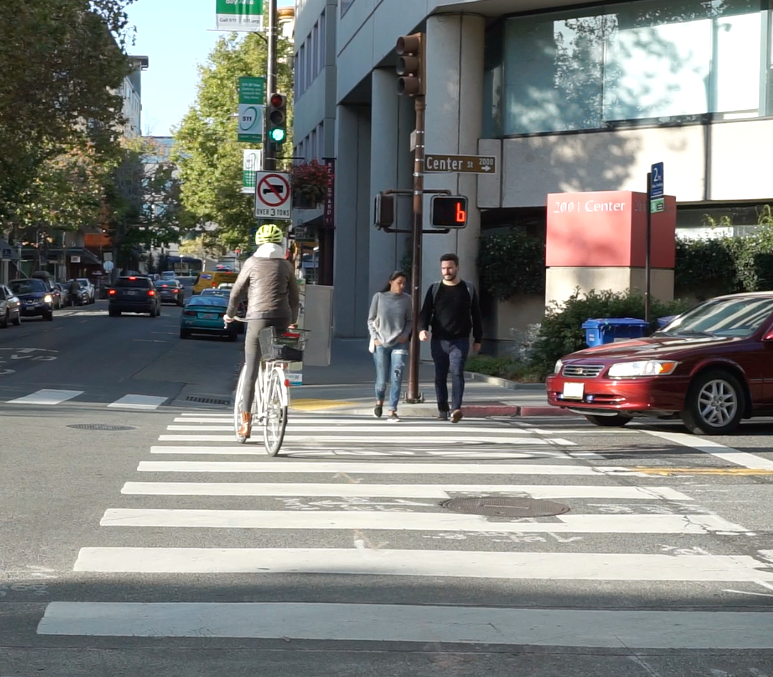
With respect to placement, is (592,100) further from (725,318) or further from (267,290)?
(267,290)

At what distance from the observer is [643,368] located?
13.1 metres

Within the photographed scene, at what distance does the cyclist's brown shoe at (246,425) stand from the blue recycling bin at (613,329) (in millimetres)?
7602

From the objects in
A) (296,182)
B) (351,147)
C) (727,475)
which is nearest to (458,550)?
(727,475)

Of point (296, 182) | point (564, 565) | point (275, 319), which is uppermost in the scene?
point (296, 182)

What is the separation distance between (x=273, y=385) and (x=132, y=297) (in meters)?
42.1

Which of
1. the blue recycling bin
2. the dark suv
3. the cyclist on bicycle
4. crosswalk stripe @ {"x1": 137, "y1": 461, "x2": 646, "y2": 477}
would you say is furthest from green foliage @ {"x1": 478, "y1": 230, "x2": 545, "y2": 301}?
the dark suv

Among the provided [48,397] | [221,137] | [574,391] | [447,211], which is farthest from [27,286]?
[574,391]

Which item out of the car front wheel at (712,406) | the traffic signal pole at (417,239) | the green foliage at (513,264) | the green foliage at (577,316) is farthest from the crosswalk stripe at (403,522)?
the green foliage at (513,264)

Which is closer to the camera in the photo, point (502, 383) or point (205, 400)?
point (205, 400)

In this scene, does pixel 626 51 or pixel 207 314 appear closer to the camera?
pixel 626 51

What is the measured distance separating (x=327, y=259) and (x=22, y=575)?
42309mm

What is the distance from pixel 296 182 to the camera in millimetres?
35844

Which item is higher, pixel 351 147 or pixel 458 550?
pixel 351 147

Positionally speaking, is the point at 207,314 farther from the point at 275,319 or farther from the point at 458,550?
the point at 458,550
